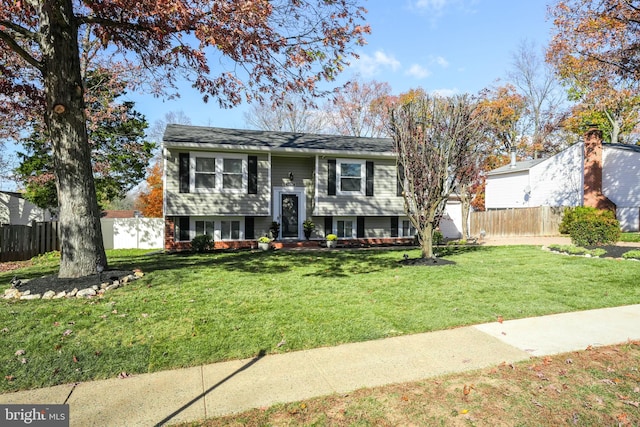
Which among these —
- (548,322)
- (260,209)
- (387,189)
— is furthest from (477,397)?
(387,189)

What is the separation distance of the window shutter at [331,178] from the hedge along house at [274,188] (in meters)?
0.04

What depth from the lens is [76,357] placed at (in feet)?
13.0

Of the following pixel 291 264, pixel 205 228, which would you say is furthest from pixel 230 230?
pixel 291 264

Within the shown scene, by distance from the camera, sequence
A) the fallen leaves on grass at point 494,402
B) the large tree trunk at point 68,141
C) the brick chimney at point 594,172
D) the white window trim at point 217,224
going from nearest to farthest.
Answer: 1. the fallen leaves on grass at point 494,402
2. the large tree trunk at point 68,141
3. the white window trim at point 217,224
4. the brick chimney at point 594,172

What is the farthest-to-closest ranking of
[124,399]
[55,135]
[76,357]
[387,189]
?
[387,189], [55,135], [76,357], [124,399]

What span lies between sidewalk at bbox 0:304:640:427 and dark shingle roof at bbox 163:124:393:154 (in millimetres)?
11706

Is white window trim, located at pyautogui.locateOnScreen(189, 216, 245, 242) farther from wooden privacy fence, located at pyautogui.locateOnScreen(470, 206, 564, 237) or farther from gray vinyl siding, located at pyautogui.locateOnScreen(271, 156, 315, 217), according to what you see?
wooden privacy fence, located at pyautogui.locateOnScreen(470, 206, 564, 237)

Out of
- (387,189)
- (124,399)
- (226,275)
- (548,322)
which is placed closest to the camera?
(124,399)

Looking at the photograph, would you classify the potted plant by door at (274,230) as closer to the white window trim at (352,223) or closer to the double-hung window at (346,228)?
the white window trim at (352,223)

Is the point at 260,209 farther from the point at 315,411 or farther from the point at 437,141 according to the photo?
the point at 315,411

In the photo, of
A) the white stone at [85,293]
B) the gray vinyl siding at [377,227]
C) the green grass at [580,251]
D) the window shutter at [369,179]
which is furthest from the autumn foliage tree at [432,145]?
the white stone at [85,293]

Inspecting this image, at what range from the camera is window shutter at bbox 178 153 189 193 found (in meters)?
14.4

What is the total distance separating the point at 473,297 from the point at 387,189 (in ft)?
35.3

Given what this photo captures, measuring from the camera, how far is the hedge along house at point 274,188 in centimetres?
1447
